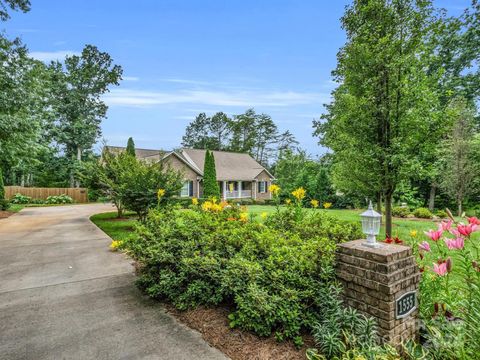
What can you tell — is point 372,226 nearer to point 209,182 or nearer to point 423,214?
point 423,214

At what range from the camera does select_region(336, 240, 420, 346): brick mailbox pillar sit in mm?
2279

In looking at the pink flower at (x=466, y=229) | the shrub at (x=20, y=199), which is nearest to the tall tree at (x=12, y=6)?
the pink flower at (x=466, y=229)

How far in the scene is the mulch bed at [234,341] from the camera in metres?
2.47

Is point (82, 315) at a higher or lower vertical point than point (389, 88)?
lower

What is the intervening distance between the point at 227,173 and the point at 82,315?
2378 cm

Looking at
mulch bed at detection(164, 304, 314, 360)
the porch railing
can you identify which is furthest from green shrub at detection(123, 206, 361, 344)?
the porch railing

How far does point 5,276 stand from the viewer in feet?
15.4

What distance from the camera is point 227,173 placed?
2695 centimetres

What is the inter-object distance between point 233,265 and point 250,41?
10.9 meters

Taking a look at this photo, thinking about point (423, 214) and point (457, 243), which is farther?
point (423, 214)

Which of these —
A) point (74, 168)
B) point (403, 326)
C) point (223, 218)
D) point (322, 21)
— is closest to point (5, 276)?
point (223, 218)

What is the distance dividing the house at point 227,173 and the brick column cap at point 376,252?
2108 centimetres

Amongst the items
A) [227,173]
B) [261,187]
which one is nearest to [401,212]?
[227,173]

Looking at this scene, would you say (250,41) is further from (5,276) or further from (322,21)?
(5,276)
